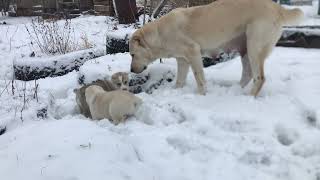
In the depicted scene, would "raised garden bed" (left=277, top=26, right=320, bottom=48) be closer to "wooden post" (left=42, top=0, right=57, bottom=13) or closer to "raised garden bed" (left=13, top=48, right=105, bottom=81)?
"raised garden bed" (left=13, top=48, right=105, bottom=81)

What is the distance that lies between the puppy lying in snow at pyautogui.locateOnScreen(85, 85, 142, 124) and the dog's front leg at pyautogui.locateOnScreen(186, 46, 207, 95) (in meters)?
0.95

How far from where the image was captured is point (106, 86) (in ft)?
20.5

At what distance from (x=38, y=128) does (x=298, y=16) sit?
3305mm

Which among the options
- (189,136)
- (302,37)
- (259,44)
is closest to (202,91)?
(259,44)

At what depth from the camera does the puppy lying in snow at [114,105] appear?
16.9 feet

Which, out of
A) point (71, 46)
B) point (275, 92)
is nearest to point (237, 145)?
point (275, 92)

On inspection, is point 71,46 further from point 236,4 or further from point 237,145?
point 237,145

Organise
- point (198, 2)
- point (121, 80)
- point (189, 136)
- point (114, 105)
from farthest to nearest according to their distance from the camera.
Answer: point (198, 2), point (121, 80), point (114, 105), point (189, 136)

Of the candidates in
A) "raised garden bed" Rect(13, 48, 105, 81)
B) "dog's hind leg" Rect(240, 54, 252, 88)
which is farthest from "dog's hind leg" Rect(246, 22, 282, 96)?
"raised garden bed" Rect(13, 48, 105, 81)

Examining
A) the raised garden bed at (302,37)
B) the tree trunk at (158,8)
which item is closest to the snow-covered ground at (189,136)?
the raised garden bed at (302,37)

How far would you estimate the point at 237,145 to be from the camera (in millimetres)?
4195

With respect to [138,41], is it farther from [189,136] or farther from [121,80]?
[189,136]

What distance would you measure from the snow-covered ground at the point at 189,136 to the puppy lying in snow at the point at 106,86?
0.18 meters

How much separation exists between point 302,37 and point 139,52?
2.88m
